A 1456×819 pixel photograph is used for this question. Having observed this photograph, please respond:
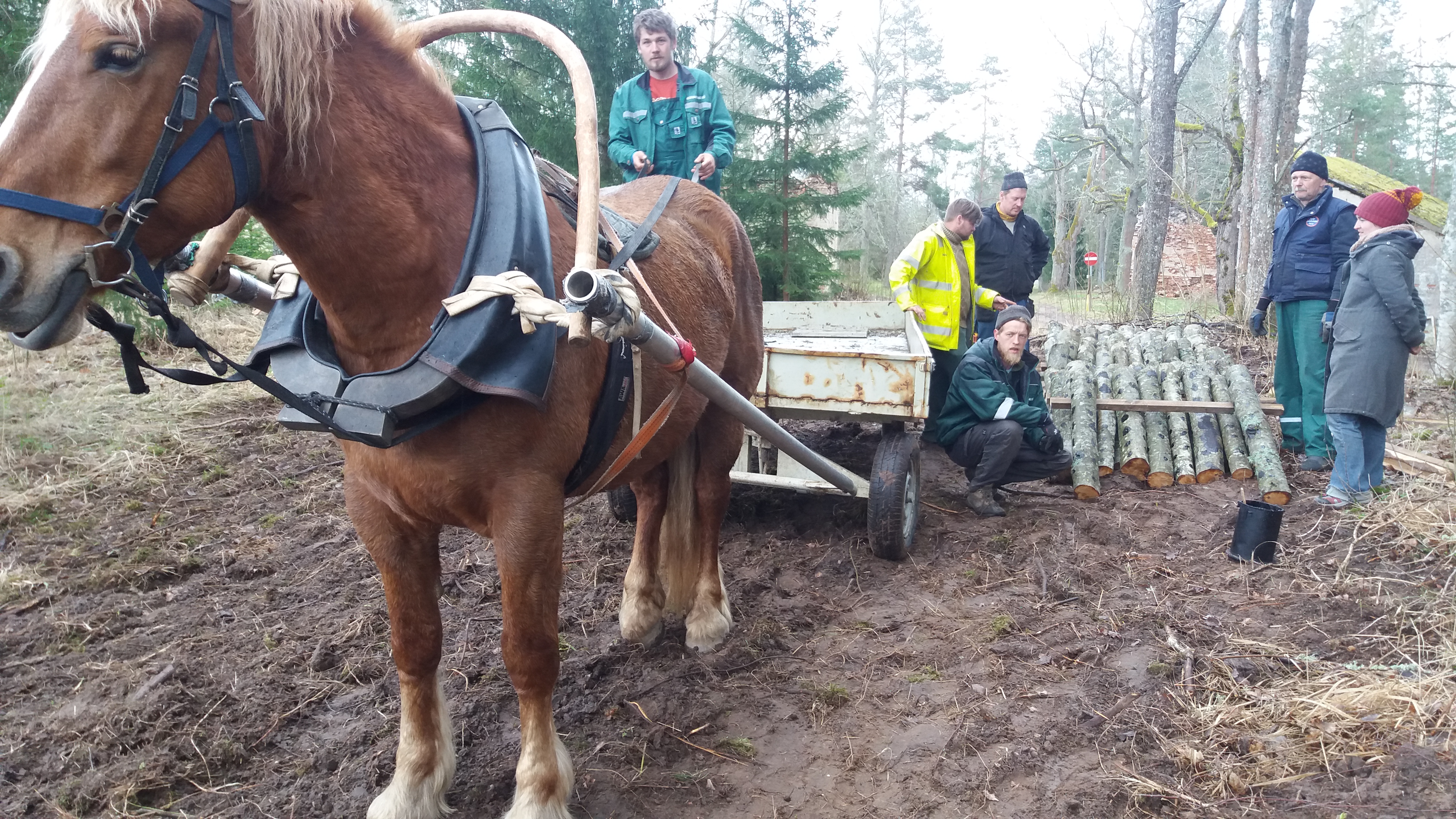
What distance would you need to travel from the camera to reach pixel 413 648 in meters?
2.21

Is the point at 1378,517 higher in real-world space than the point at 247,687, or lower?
higher

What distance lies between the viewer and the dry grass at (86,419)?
4688 mm

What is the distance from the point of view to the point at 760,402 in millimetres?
4137

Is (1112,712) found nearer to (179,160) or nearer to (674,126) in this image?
(179,160)

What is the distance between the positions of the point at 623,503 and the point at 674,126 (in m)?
2.10

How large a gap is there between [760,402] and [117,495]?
3765 millimetres

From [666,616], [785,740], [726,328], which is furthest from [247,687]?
[726,328]

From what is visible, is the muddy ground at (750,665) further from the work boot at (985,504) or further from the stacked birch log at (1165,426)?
the stacked birch log at (1165,426)

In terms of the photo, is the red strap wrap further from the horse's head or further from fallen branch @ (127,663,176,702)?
fallen branch @ (127,663,176,702)

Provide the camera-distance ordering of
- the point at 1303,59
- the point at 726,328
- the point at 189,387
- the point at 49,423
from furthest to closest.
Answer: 1. the point at 1303,59
2. the point at 189,387
3. the point at 49,423
4. the point at 726,328

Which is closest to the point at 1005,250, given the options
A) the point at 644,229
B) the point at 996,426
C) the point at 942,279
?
the point at 942,279

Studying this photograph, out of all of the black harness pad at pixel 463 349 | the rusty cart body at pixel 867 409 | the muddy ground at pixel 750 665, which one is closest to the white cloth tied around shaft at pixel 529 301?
the black harness pad at pixel 463 349

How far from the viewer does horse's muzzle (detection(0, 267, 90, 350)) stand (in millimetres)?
1280

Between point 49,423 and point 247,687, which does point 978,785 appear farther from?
point 49,423
